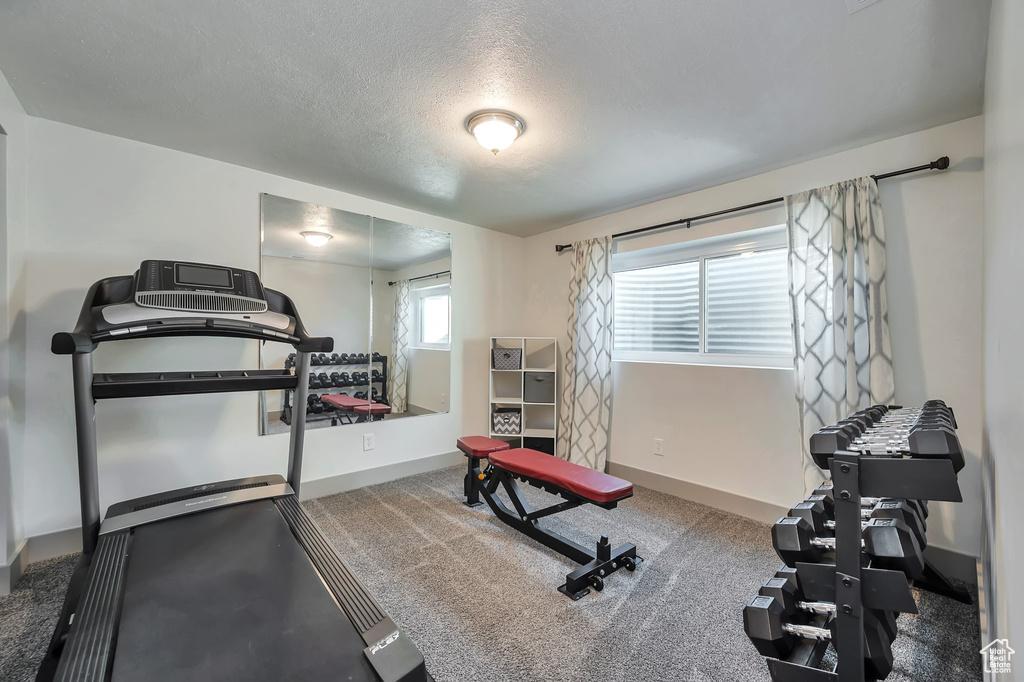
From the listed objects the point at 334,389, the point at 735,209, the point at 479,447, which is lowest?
the point at 479,447

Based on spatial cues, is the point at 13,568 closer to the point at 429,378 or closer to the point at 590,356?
the point at 429,378

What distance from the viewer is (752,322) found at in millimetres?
2928

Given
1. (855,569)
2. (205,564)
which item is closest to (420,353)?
(205,564)

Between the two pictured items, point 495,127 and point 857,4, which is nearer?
point 857,4

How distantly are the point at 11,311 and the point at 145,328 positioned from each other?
817 mm

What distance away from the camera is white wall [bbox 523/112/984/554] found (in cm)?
204

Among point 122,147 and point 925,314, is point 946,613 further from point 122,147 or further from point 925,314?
point 122,147

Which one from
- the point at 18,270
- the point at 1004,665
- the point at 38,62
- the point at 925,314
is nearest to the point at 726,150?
the point at 925,314

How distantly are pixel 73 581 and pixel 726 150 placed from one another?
11.9 ft

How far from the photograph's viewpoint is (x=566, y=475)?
7.28ft

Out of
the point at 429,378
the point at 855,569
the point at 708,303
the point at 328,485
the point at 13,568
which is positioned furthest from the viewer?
the point at 429,378

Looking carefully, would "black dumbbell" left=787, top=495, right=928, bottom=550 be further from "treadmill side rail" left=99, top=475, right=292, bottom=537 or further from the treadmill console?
the treadmill console

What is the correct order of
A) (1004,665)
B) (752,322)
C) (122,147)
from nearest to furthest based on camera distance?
(1004,665) → (122,147) → (752,322)

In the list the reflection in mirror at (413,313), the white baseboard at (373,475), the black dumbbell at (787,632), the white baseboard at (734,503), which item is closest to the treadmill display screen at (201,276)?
the reflection in mirror at (413,313)
